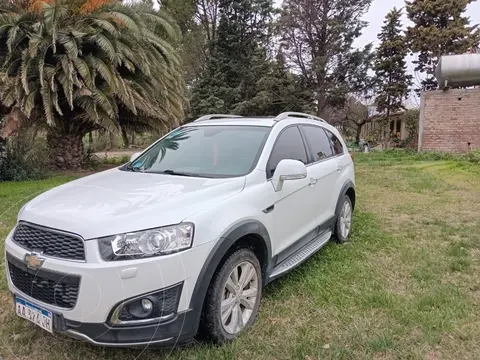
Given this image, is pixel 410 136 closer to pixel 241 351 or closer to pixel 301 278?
pixel 301 278

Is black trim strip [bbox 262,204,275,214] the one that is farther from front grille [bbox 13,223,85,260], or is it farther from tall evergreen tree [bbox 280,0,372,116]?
tall evergreen tree [bbox 280,0,372,116]

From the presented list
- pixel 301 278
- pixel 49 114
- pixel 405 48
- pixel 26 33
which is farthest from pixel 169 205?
pixel 405 48

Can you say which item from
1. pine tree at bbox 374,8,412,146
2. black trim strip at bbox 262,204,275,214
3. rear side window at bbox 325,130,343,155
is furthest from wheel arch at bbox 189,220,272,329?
pine tree at bbox 374,8,412,146

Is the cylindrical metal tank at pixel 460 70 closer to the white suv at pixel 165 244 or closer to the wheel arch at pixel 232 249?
the white suv at pixel 165 244

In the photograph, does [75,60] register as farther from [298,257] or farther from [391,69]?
[391,69]

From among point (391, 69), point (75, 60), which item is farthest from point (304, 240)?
point (391, 69)

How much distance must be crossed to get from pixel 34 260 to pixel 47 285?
0.57 ft

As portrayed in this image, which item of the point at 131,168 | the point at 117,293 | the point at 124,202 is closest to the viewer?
the point at 117,293

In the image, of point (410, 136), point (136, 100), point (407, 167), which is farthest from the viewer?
point (410, 136)

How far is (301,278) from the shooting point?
148 inches

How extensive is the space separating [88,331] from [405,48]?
83.9 ft

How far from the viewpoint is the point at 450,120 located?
15.7 m

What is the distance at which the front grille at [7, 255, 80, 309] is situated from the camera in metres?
2.15

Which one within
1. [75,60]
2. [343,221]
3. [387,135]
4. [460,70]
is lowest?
[387,135]
